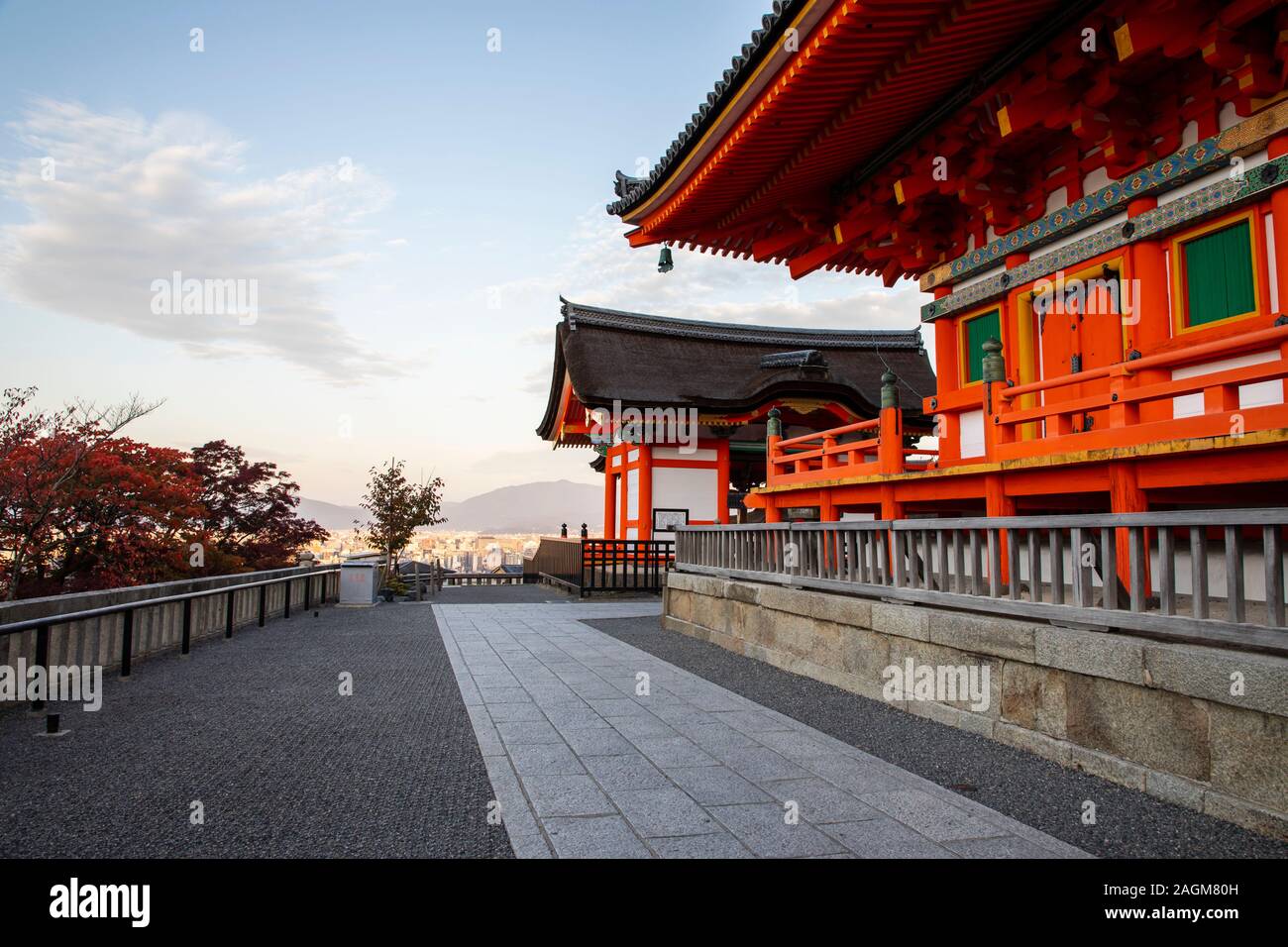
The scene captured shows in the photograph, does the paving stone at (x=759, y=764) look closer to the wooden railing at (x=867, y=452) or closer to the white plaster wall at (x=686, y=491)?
the wooden railing at (x=867, y=452)

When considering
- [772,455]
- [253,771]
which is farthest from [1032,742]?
[772,455]

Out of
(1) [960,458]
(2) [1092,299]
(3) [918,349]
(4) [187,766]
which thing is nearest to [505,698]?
(4) [187,766]

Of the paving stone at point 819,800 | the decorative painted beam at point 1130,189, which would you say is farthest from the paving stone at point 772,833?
the decorative painted beam at point 1130,189

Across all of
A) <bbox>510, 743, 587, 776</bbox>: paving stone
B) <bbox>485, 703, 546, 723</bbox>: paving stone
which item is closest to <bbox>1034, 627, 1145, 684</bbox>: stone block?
<bbox>510, 743, 587, 776</bbox>: paving stone

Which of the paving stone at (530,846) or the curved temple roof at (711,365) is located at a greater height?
the curved temple roof at (711,365)

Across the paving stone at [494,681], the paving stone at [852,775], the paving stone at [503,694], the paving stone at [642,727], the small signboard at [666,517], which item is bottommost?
the paving stone at [494,681]

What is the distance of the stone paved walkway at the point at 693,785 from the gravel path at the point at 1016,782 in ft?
0.52

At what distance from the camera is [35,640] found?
5.95m

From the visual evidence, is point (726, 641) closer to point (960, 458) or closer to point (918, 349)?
point (960, 458)

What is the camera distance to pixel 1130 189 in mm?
6430

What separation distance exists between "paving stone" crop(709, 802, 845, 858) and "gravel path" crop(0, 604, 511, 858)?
110 centimetres

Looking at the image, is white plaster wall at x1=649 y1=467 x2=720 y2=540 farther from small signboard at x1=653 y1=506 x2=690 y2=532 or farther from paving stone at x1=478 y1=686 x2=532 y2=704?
paving stone at x1=478 y1=686 x2=532 y2=704

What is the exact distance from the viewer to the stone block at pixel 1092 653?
4.00 meters

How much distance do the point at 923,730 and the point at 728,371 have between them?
659 inches
